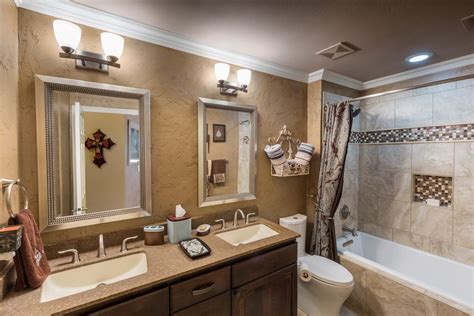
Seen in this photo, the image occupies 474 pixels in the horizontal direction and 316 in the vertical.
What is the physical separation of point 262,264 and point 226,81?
4.56 feet

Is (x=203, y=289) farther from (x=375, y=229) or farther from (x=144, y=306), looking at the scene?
(x=375, y=229)

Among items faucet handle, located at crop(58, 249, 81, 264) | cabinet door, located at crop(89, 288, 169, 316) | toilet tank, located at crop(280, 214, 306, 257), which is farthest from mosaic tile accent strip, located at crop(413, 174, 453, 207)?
faucet handle, located at crop(58, 249, 81, 264)

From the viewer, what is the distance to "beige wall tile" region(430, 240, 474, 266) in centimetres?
200

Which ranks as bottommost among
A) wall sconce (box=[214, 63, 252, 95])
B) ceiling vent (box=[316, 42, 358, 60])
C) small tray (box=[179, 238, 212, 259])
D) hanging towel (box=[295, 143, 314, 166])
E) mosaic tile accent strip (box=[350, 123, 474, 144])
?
small tray (box=[179, 238, 212, 259])

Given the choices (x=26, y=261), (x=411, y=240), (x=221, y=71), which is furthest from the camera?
(x=411, y=240)

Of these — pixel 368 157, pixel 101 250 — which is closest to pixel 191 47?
pixel 101 250

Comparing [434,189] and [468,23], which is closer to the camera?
[468,23]

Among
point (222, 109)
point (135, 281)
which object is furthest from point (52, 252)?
point (222, 109)

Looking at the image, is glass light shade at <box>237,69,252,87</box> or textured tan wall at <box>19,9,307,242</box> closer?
textured tan wall at <box>19,9,307,242</box>

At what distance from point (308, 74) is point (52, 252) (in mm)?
2547

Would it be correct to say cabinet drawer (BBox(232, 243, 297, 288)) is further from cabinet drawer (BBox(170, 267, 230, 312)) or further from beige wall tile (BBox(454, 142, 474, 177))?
beige wall tile (BBox(454, 142, 474, 177))

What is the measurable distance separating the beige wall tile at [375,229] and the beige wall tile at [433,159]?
76 cm

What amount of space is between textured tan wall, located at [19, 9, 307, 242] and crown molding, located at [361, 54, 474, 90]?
0.97 meters

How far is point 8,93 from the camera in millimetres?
1053
